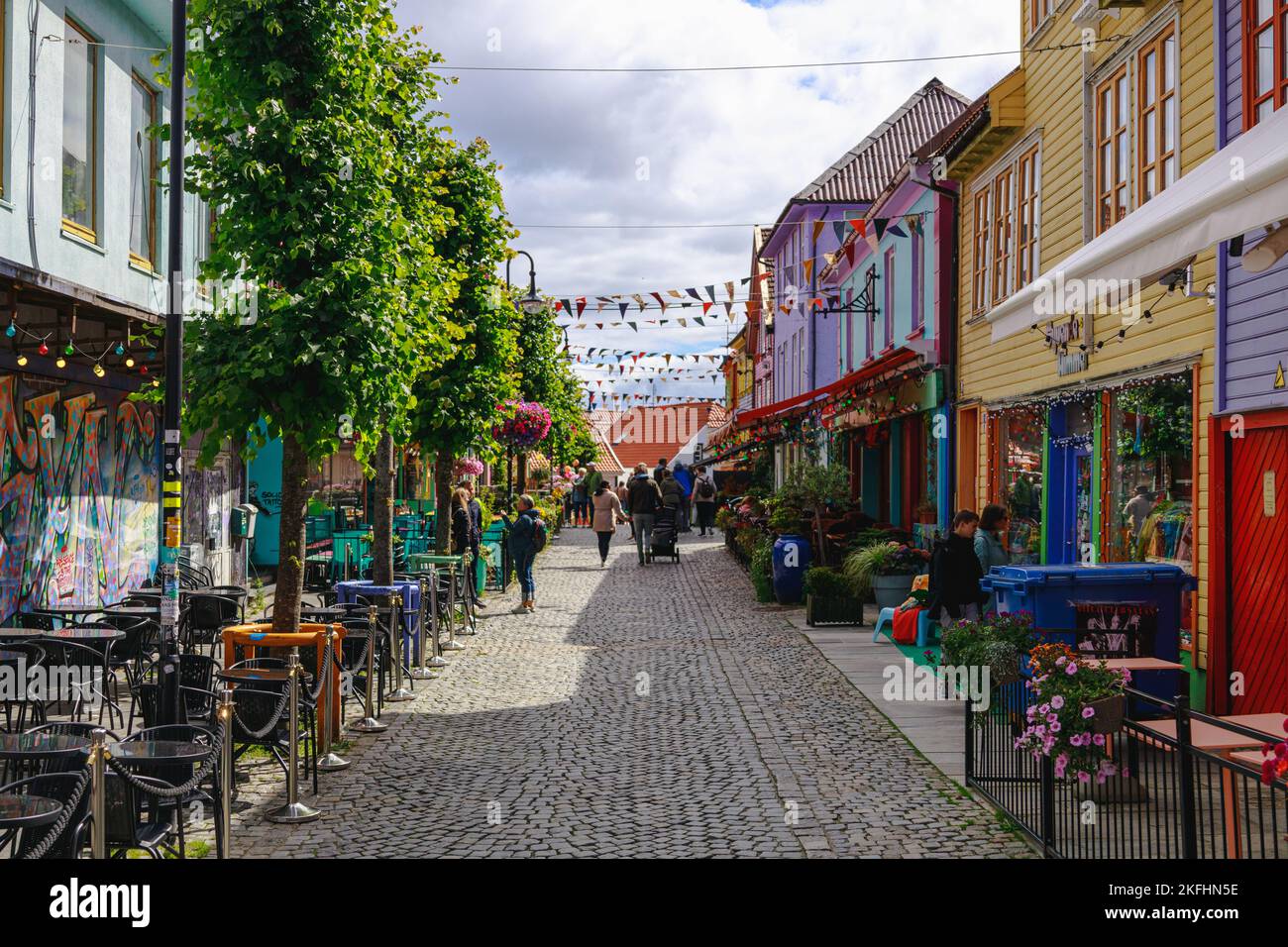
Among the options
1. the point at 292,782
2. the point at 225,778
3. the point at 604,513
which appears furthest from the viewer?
the point at 604,513

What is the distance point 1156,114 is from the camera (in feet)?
35.8

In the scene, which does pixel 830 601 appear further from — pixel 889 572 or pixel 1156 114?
pixel 1156 114

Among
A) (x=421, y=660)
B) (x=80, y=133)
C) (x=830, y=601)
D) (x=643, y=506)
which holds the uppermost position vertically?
(x=80, y=133)

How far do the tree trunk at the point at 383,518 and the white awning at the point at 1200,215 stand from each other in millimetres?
7020

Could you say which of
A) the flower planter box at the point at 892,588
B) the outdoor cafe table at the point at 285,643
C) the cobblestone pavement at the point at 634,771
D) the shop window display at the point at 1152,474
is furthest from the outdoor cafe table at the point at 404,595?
the shop window display at the point at 1152,474

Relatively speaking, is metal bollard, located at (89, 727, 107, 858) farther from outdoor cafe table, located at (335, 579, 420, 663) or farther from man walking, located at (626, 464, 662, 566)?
man walking, located at (626, 464, 662, 566)

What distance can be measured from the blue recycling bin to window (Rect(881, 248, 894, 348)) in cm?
487

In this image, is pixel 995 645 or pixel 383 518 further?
pixel 383 518

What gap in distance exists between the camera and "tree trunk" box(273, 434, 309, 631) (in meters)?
9.00

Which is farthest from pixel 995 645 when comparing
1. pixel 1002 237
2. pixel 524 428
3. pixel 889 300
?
pixel 524 428

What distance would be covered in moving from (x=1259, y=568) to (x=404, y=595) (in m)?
7.41

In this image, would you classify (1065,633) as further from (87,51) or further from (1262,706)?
(87,51)

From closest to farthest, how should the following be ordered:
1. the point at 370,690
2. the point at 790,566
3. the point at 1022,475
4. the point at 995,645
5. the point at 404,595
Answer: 1. the point at 995,645
2. the point at 370,690
3. the point at 404,595
4. the point at 1022,475
5. the point at 790,566

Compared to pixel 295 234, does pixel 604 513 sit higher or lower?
lower
